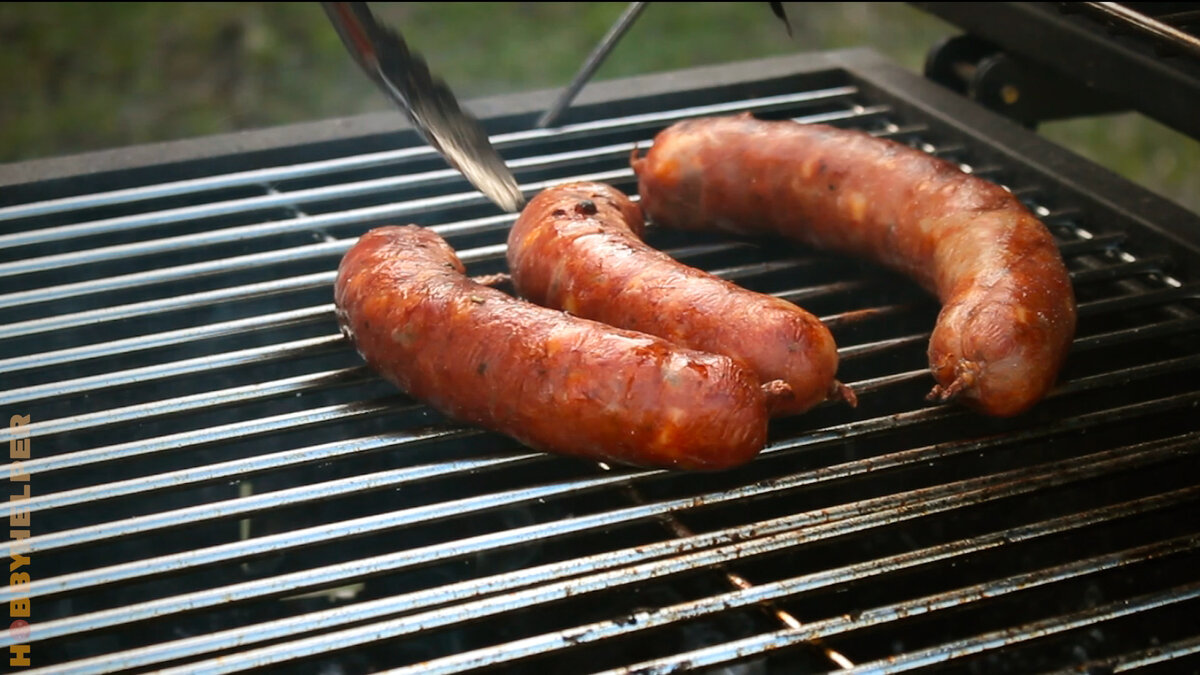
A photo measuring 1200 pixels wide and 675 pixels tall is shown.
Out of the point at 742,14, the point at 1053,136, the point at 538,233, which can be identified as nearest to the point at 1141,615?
the point at 538,233

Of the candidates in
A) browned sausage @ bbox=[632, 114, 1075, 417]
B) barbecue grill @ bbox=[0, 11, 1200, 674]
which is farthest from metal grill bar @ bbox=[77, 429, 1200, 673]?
browned sausage @ bbox=[632, 114, 1075, 417]

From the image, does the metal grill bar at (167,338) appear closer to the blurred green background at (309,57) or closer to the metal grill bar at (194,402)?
the metal grill bar at (194,402)

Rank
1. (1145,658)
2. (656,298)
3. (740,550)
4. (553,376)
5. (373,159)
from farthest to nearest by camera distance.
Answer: (373,159) → (656,298) → (553,376) → (740,550) → (1145,658)

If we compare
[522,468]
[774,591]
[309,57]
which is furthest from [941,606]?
[309,57]

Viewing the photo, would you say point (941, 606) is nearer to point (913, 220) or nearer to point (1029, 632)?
point (1029, 632)

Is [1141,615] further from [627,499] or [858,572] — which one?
[627,499]
